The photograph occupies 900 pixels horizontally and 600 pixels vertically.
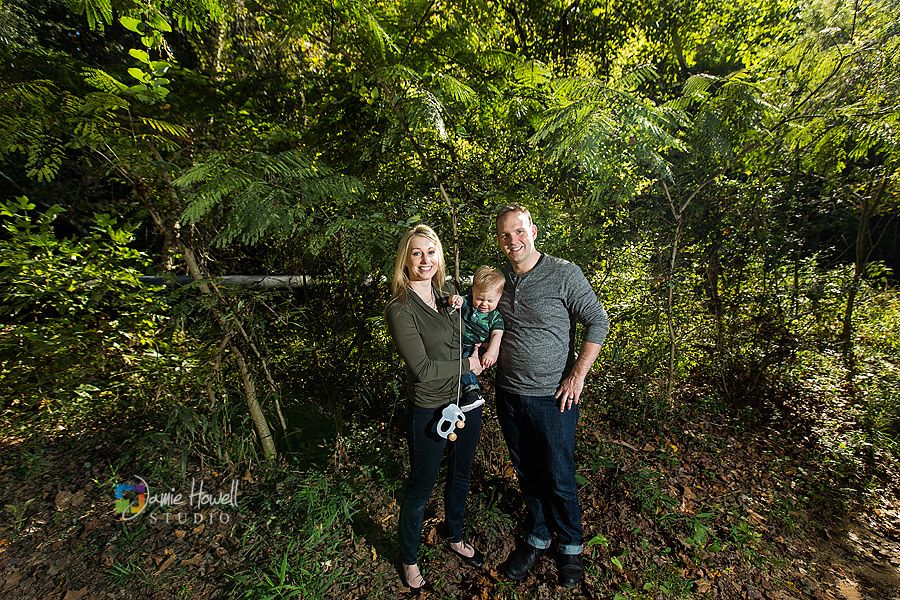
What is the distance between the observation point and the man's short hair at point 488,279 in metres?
2.12

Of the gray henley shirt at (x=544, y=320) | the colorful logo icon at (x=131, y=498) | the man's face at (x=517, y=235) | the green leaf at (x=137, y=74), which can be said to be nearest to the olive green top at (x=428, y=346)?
the gray henley shirt at (x=544, y=320)

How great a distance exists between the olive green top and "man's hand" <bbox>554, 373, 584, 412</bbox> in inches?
21.5

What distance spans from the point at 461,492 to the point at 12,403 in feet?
14.0

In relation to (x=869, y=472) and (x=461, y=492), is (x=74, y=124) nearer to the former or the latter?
(x=461, y=492)

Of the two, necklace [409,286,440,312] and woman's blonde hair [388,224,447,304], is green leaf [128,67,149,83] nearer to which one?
woman's blonde hair [388,224,447,304]

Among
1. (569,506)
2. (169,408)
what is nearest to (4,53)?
(169,408)

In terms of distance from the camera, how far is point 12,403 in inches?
142

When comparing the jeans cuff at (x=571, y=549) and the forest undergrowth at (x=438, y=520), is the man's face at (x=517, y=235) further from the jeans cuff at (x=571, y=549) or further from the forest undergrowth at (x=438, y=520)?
the forest undergrowth at (x=438, y=520)

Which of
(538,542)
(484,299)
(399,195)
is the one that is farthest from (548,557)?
(399,195)

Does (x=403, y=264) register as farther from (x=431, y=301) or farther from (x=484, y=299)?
(x=484, y=299)

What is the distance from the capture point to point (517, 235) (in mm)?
2074

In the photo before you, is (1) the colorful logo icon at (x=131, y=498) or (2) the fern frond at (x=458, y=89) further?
(1) the colorful logo icon at (x=131, y=498)
